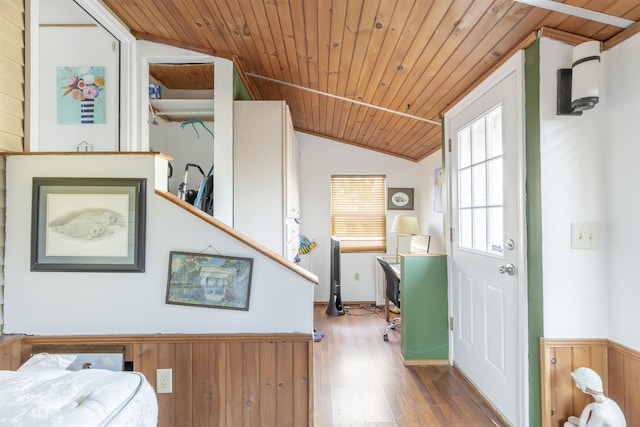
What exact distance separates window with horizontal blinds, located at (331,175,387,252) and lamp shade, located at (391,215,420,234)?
401 mm

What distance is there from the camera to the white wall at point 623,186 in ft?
4.25

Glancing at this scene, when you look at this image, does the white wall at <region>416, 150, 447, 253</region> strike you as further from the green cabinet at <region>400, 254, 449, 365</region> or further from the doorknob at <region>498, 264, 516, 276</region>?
the doorknob at <region>498, 264, 516, 276</region>

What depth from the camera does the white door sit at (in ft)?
5.36

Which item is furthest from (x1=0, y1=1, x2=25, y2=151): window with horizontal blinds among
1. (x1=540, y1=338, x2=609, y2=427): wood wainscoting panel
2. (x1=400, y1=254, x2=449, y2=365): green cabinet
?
(x1=540, y1=338, x2=609, y2=427): wood wainscoting panel

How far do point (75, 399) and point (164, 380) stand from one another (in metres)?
0.61

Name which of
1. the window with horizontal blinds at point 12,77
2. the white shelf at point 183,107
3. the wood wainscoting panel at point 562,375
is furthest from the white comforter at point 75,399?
the white shelf at point 183,107

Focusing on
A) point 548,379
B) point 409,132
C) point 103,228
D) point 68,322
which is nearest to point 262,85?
point 409,132

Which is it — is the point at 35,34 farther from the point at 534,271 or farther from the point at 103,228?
the point at 534,271

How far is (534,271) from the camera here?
4.99ft

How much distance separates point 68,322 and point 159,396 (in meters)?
0.49

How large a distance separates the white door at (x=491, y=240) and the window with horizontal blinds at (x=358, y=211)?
186 cm

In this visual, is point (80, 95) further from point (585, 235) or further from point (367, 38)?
point (585, 235)

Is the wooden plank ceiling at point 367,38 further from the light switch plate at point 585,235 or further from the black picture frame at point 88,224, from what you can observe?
the black picture frame at point 88,224

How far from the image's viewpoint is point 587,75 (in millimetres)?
1314
